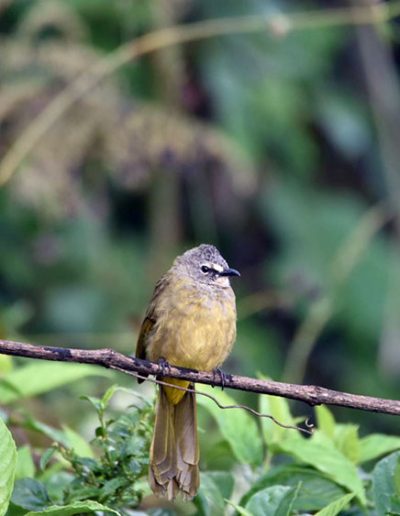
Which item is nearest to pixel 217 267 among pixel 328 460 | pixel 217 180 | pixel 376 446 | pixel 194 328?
pixel 194 328

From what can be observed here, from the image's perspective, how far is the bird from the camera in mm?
3201

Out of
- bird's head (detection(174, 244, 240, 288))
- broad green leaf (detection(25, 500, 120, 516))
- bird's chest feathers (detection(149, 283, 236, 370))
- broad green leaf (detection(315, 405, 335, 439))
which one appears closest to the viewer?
broad green leaf (detection(25, 500, 120, 516))

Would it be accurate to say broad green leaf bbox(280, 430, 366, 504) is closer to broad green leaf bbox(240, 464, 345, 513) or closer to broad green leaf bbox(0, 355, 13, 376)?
broad green leaf bbox(240, 464, 345, 513)

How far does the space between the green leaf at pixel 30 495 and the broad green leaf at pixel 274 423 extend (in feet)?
2.11

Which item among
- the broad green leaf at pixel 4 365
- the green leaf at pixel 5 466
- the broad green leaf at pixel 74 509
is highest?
the broad green leaf at pixel 4 365

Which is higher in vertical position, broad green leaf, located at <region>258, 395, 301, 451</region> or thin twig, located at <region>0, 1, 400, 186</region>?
thin twig, located at <region>0, 1, 400, 186</region>

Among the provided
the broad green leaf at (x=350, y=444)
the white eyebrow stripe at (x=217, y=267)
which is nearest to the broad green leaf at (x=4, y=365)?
the broad green leaf at (x=350, y=444)

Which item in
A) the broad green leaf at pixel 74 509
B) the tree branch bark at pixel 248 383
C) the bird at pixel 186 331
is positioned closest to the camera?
the broad green leaf at pixel 74 509

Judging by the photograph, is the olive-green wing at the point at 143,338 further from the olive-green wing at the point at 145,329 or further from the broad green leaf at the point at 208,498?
the broad green leaf at the point at 208,498

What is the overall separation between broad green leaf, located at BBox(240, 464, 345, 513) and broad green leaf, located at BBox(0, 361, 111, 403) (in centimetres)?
56

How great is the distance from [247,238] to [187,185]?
786mm

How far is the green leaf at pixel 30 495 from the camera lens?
8.08ft

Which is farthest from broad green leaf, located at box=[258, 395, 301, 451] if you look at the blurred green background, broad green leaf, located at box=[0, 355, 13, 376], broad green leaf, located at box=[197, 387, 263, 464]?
the blurred green background

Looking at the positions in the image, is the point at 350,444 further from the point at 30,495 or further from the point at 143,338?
the point at 143,338
